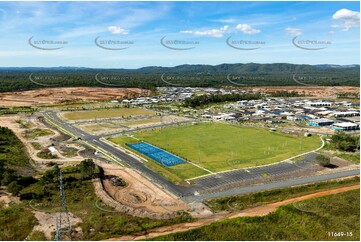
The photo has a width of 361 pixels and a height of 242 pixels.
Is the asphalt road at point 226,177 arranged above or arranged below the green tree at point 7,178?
below

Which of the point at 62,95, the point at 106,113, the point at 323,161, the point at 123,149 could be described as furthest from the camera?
the point at 62,95

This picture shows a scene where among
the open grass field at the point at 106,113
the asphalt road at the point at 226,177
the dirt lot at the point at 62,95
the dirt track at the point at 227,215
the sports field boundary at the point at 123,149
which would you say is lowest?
the dirt track at the point at 227,215

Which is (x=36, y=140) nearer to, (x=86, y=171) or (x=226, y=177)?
(x=86, y=171)

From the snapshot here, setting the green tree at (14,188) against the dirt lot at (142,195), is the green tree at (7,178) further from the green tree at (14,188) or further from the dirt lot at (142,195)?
the dirt lot at (142,195)

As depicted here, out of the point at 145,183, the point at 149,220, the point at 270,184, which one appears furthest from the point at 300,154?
the point at 149,220

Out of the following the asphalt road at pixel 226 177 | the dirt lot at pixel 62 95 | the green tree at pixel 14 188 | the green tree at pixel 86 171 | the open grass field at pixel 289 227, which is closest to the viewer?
the open grass field at pixel 289 227

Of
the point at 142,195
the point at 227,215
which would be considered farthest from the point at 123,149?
the point at 227,215

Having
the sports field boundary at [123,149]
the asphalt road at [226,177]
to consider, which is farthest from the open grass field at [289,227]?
the sports field boundary at [123,149]

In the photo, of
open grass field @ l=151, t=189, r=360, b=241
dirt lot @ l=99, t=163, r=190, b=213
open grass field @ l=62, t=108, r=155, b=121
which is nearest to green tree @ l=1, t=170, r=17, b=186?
dirt lot @ l=99, t=163, r=190, b=213
